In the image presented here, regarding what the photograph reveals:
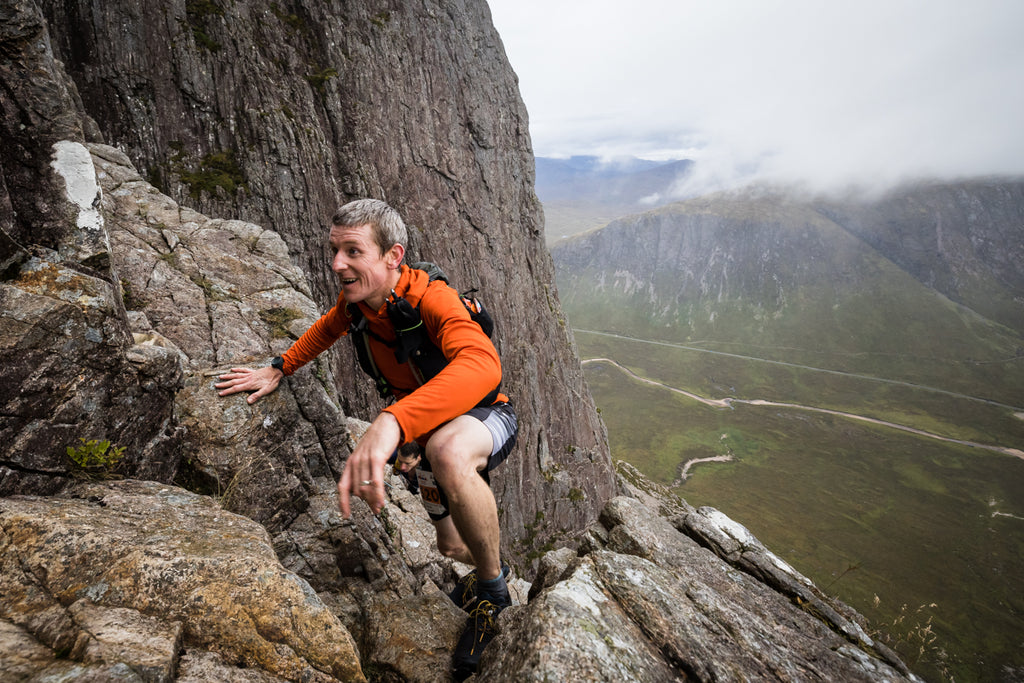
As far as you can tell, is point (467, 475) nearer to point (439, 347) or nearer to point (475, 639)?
point (439, 347)

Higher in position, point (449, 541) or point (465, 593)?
point (449, 541)

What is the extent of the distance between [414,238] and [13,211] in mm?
44764

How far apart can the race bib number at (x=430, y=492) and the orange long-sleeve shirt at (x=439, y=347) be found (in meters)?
1.36

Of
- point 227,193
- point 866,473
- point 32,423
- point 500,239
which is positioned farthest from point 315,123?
point 866,473

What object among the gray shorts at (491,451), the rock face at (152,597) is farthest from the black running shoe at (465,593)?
the rock face at (152,597)

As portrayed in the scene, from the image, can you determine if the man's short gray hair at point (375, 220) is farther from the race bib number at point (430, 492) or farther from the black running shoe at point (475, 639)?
the black running shoe at point (475, 639)

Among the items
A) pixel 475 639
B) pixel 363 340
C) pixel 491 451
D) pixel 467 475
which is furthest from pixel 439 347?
pixel 475 639

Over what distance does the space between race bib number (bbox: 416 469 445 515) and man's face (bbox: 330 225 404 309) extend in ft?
9.56

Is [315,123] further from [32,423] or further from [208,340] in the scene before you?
[32,423]

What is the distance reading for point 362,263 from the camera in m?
6.88

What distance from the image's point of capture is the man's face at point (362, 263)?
688 centimetres

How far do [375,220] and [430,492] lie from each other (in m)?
4.47

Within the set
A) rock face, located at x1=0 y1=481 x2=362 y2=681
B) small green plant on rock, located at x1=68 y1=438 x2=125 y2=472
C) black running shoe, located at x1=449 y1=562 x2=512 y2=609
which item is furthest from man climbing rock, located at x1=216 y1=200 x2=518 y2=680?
small green plant on rock, located at x1=68 y1=438 x2=125 y2=472

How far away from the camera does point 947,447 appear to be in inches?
7111
